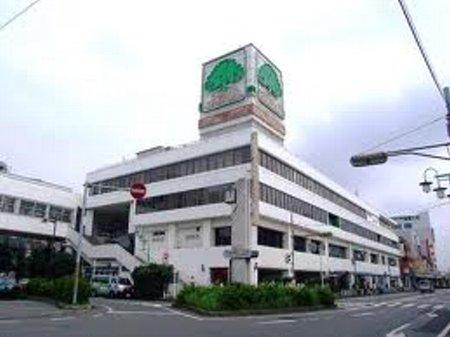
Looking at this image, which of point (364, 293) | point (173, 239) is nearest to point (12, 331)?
point (173, 239)

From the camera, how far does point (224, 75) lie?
5969cm

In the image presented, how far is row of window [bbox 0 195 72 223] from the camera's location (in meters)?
59.7

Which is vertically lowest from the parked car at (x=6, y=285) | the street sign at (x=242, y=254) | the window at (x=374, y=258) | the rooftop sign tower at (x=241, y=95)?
the parked car at (x=6, y=285)

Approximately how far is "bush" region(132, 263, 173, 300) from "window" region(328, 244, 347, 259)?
101 ft

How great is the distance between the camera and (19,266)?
56.2 metres

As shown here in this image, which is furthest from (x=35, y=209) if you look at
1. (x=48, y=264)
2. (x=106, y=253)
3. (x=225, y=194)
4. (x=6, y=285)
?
(x=6, y=285)

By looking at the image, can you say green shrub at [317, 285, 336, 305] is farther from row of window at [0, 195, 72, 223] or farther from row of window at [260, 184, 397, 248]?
row of window at [0, 195, 72, 223]

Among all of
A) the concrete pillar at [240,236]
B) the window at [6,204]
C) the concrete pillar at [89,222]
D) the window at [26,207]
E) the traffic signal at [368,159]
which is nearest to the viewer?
the traffic signal at [368,159]

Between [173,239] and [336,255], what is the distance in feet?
89.8

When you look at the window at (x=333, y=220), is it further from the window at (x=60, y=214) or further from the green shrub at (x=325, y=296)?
the green shrub at (x=325, y=296)

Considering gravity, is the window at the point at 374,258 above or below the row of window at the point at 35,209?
below

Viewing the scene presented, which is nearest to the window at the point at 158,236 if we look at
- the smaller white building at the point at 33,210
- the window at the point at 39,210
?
the smaller white building at the point at 33,210

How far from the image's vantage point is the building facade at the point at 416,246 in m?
126

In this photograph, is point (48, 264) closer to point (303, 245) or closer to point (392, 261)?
point (303, 245)
